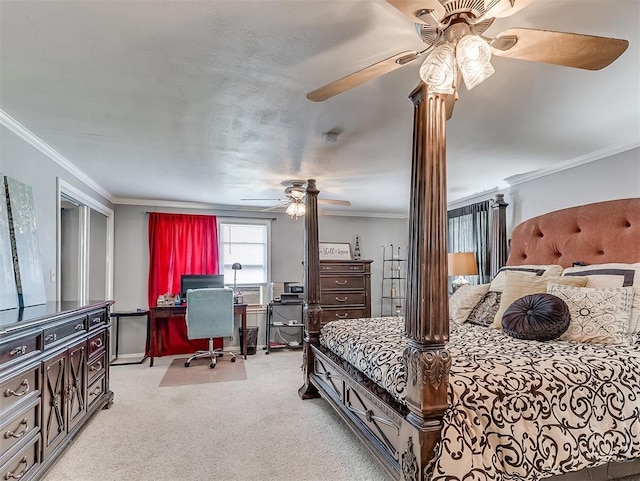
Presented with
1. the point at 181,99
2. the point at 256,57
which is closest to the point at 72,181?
the point at 181,99

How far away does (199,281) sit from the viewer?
5164 mm

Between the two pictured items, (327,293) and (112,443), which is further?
(327,293)

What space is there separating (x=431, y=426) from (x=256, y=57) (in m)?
1.84

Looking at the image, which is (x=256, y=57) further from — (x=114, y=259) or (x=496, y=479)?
(x=114, y=259)

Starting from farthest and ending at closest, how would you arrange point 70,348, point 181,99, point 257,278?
point 257,278 → point 70,348 → point 181,99

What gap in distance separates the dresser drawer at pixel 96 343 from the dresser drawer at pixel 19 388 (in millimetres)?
808

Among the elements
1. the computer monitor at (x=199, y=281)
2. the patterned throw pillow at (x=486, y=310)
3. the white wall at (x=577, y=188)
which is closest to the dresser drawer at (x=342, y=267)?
the computer monitor at (x=199, y=281)

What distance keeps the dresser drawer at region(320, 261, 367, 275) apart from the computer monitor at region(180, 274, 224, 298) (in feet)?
4.88

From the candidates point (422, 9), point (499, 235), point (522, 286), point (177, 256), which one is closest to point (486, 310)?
point (522, 286)

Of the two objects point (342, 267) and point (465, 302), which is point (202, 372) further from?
point (465, 302)

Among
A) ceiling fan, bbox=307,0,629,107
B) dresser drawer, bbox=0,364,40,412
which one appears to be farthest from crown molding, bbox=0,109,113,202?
ceiling fan, bbox=307,0,629,107

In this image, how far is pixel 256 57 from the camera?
1743 mm

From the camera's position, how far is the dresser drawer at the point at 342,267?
5.37 metres

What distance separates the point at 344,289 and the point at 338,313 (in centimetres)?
37
